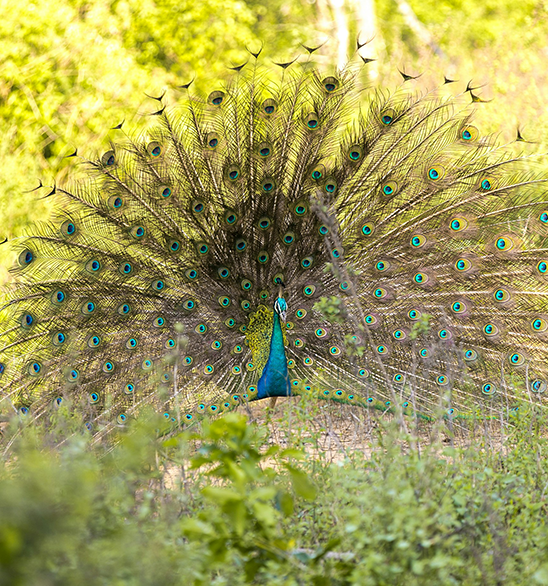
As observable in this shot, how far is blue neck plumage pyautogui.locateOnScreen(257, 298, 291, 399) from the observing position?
4387mm

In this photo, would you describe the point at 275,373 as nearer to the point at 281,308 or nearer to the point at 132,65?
the point at 281,308

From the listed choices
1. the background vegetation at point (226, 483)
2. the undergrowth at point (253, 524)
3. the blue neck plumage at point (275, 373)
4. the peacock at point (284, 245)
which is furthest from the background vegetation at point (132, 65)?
the undergrowth at point (253, 524)

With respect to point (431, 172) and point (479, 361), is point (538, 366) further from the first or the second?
point (431, 172)

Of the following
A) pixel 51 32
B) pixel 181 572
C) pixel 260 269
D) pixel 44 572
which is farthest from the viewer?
pixel 51 32

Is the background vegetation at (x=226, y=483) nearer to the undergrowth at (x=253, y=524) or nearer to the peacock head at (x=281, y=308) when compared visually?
the undergrowth at (x=253, y=524)

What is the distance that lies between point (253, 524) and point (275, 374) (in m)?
2.16

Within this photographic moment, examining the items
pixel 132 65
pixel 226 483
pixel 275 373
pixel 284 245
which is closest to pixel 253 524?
pixel 226 483

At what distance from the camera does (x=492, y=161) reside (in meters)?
4.29

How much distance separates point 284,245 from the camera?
185 inches

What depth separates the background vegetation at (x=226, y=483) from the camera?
69.2 inches

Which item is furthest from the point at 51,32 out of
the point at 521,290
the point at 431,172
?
the point at 521,290

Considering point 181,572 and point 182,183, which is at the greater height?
point 182,183

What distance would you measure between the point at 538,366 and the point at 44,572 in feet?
11.4

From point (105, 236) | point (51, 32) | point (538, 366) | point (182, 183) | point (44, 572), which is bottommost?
point (538, 366)
